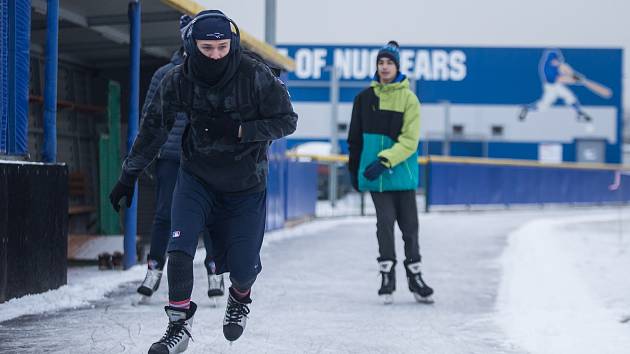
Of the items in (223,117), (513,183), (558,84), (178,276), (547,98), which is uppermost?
(558,84)

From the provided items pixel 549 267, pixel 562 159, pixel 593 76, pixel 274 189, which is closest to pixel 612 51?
Result: pixel 593 76

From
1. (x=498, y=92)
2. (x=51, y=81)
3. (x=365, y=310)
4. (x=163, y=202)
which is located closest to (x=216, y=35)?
(x=163, y=202)

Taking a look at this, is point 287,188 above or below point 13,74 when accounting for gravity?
below

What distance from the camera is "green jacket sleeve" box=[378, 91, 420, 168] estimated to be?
6.62 m

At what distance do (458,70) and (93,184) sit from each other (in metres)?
40.2

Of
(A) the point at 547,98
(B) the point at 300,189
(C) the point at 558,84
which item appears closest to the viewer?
(B) the point at 300,189

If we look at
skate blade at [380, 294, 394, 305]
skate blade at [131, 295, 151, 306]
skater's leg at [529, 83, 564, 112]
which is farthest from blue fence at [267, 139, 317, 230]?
skater's leg at [529, 83, 564, 112]

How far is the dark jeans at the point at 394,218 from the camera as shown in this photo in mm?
6836

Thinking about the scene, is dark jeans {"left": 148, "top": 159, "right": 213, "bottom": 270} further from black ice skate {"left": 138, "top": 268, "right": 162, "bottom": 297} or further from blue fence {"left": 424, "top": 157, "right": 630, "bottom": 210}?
blue fence {"left": 424, "top": 157, "right": 630, "bottom": 210}

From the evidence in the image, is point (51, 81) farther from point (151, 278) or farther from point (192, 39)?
point (192, 39)

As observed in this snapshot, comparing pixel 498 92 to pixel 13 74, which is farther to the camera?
pixel 498 92

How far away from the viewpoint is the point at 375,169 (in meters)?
6.63

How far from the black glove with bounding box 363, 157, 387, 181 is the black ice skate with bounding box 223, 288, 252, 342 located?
2.19 meters

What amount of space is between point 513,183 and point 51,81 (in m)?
21.8
